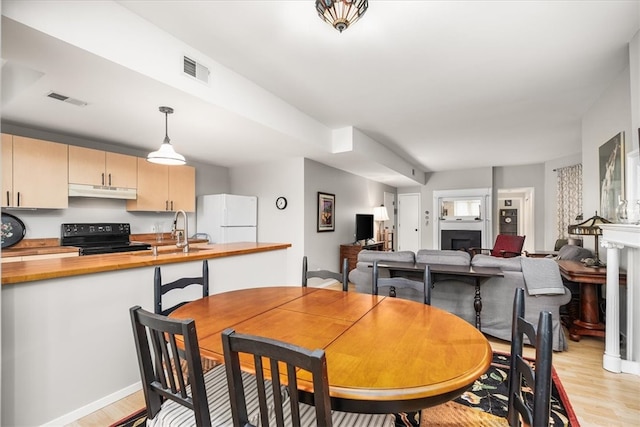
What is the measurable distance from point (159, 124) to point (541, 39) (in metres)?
3.73

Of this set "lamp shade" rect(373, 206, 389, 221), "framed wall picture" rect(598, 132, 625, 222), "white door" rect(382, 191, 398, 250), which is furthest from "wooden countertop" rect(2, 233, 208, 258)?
"white door" rect(382, 191, 398, 250)

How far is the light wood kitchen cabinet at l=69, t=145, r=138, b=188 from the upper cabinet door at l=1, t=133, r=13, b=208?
534mm

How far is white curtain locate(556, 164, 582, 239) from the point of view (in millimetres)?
5930

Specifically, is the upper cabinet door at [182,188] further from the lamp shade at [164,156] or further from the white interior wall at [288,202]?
the lamp shade at [164,156]

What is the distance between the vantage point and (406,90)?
329 centimetres

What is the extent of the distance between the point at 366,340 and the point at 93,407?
196 centimetres

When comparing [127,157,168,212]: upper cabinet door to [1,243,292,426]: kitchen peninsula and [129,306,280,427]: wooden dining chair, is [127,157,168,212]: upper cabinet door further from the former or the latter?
[129,306,280,427]: wooden dining chair

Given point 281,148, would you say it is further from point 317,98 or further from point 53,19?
point 53,19

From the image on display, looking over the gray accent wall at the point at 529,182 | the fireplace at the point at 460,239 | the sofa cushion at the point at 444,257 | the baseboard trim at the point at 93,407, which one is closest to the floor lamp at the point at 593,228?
the sofa cushion at the point at 444,257

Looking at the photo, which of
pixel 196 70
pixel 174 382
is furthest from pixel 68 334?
pixel 196 70

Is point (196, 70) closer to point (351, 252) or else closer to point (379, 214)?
point (351, 252)

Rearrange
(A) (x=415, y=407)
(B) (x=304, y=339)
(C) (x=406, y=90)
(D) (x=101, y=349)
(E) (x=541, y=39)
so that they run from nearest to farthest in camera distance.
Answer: (A) (x=415, y=407), (B) (x=304, y=339), (D) (x=101, y=349), (E) (x=541, y=39), (C) (x=406, y=90)

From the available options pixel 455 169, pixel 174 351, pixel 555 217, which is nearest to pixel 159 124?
pixel 174 351

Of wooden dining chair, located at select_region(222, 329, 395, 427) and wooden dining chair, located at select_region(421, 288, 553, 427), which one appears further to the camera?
wooden dining chair, located at select_region(421, 288, 553, 427)
